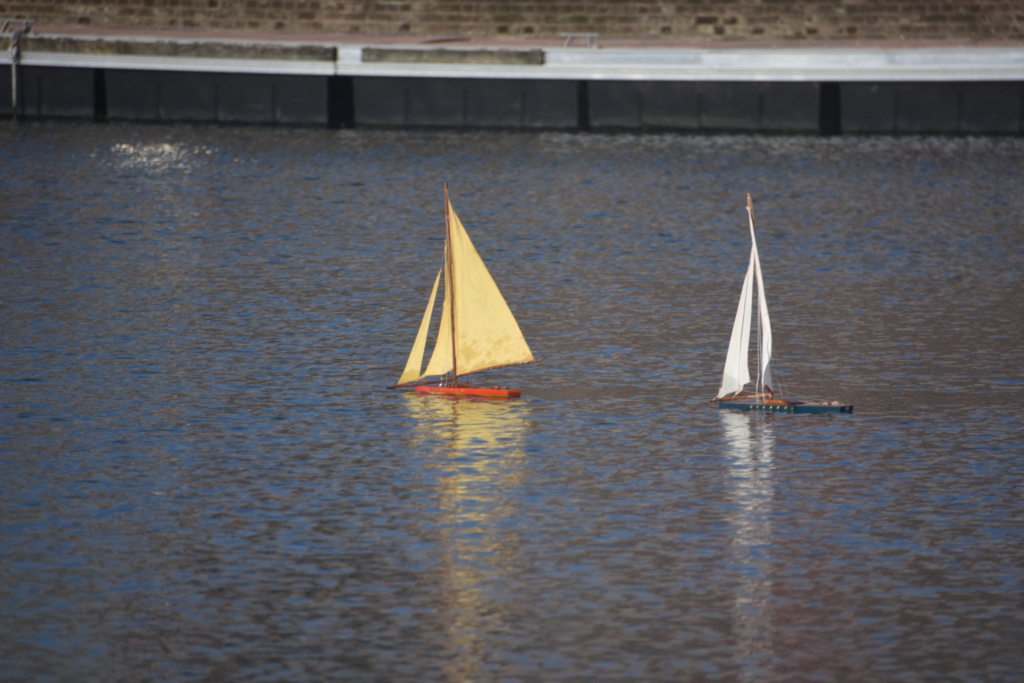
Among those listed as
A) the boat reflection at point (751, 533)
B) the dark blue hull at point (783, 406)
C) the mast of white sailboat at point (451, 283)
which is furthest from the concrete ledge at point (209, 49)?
the boat reflection at point (751, 533)

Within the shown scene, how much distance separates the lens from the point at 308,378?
2861 cm

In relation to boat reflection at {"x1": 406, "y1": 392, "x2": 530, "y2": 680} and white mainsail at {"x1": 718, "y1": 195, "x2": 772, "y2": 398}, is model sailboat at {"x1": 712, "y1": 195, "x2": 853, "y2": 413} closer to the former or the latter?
white mainsail at {"x1": 718, "y1": 195, "x2": 772, "y2": 398}

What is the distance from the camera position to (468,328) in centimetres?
2823

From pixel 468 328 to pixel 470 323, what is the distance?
9cm

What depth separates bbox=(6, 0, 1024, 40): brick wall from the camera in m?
67.0

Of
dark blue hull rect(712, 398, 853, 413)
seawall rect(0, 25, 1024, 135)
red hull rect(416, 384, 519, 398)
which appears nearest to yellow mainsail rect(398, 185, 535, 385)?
red hull rect(416, 384, 519, 398)

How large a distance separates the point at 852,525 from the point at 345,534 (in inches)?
247

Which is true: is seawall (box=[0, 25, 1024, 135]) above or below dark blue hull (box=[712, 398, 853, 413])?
above

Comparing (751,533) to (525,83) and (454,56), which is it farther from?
(525,83)

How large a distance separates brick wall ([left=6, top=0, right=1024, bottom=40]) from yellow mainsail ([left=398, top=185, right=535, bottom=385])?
4205 cm

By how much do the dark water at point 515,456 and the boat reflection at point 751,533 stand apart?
0.06 meters

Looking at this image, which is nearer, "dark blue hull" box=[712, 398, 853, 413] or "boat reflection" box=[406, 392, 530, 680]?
"boat reflection" box=[406, 392, 530, 680]

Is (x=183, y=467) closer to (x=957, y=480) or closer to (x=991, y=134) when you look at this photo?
(x=957, y=480)

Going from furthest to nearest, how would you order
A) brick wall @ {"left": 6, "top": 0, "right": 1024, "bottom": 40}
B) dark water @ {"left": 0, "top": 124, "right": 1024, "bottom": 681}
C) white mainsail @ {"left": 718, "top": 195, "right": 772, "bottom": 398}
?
Answer: brick wall @ {"left": 6, "top": 0, "right": 1024, "bottom": 40} → white mainsail @ {"left": 718, "top": 195, "right": 772, "bottom": 398} → dark water @ {"left": 0, "top": 124, "right": 1024, "bottom": 681}
